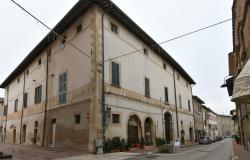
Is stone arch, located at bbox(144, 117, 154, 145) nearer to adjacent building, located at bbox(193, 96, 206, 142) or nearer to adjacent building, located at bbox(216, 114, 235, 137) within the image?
adjacent building, located at bbox(193, 96, 206, 142)

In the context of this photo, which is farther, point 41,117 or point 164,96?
point 164,96

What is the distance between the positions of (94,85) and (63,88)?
4607 mm

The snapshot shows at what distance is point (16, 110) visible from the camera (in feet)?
105

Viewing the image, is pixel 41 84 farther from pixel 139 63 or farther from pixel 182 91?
pixel 182 91

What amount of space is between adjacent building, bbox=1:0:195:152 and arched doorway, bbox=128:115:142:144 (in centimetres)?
8

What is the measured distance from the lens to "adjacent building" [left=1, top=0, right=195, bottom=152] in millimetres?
16922

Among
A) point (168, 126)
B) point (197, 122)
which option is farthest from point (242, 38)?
point (197, 122)

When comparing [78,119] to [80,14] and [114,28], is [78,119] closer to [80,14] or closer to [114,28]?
[114,28]

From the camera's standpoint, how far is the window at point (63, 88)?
19602mm

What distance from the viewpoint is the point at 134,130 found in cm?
2031

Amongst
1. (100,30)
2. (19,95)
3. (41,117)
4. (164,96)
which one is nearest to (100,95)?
(100,30)

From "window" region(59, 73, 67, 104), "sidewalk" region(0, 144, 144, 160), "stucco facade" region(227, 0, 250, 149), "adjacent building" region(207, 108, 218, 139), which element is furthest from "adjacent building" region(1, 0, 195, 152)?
"adjacent building" region(207, 108, 218, 139)

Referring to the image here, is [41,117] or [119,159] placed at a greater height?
[41,117]

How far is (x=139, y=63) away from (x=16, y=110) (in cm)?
1887
